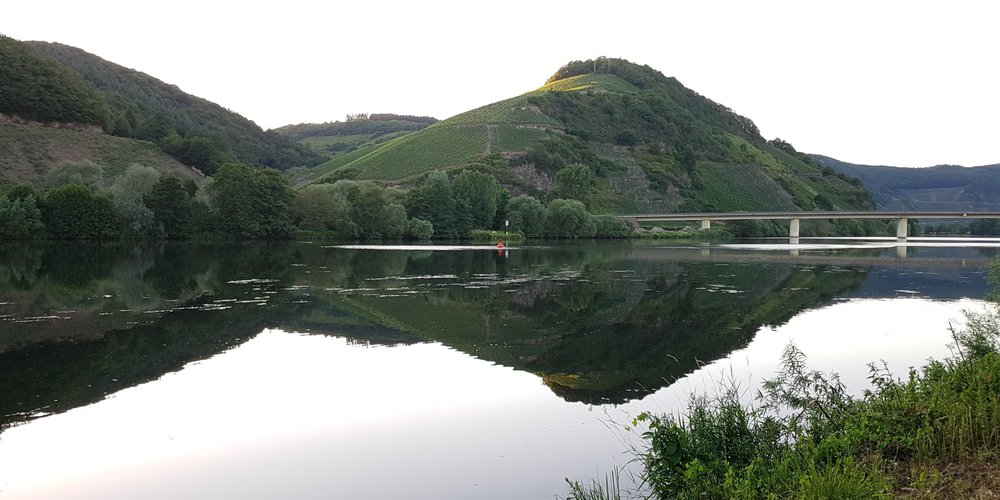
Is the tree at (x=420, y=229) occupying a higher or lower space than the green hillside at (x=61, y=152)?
lower

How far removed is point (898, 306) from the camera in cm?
3203

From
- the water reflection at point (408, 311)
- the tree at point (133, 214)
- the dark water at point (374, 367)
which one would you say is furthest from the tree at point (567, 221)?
the dark water at point (374, 367)

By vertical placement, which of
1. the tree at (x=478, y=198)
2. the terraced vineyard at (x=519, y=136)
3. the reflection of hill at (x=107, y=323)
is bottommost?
the reflection of hill at (x=107, y=323)

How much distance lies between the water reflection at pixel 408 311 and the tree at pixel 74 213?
24307 mm

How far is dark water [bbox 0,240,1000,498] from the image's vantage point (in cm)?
1117

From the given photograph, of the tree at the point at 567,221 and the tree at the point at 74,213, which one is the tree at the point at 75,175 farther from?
the tree at the point at 567,221

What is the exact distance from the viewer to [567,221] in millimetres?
116000

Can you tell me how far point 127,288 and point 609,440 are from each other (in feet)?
92.9

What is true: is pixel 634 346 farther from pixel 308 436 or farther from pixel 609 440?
pixel 308 436

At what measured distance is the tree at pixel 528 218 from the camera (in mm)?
112562

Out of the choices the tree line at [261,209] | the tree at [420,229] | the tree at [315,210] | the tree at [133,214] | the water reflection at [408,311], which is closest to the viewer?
the water reflection at [408,311]

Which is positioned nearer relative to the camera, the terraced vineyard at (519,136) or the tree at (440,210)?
the tree at (440,210)

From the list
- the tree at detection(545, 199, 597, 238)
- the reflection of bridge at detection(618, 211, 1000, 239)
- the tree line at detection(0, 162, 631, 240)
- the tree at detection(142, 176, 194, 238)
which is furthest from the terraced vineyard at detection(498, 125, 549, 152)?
the tree at detection(142, 176, 194, 238)

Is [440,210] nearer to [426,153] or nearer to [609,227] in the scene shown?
[609,227]
